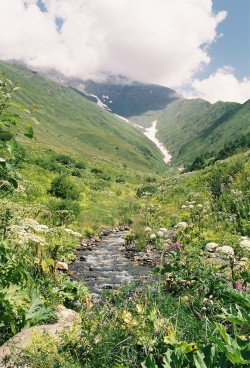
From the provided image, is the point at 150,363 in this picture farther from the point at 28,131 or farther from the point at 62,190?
the point at 62,190

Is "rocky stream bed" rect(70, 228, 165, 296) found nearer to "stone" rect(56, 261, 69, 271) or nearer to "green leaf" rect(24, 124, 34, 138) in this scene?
"stone" rect(56, 261, 69, 271)

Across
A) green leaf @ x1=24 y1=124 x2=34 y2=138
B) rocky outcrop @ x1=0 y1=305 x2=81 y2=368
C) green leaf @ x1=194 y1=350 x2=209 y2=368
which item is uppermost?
green leaf @ x1=24 y1=124 x2=34 y2=138

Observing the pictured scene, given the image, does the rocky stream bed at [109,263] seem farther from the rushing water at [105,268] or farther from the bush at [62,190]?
the bush at [62,190]

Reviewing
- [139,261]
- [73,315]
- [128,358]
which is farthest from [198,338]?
[139,261]

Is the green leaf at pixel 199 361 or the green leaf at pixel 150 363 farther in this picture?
the green leaf at pixel 150 363

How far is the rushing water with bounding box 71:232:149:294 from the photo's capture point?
13836 millimetres

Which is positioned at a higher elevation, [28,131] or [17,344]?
[28,131]

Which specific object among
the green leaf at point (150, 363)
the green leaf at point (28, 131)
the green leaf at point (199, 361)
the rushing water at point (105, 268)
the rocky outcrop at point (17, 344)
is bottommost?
the rushing water at point (105, 268)

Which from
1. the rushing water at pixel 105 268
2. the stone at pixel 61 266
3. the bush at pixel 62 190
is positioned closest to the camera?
the rushing water at pixel 105 268

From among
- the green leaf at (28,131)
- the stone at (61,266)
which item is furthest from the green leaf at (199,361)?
the stone at (61,266)

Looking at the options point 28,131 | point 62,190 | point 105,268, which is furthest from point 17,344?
point 62,190

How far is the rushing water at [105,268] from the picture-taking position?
545 inches

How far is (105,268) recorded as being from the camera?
53.0 ft

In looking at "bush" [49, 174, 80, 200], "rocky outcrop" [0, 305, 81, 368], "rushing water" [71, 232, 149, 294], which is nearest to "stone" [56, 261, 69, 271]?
"rushing water" [71, 232, 149, 294]
